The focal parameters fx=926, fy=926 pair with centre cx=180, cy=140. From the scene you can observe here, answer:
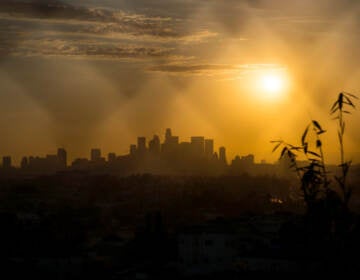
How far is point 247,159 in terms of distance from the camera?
12862 centimetres

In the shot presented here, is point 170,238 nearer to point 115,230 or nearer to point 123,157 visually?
point 115,230

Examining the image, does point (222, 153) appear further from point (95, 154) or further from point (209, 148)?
point (95, 154)

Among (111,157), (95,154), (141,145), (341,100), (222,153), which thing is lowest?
(341,100)

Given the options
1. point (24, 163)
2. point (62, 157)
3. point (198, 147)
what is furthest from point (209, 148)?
point (24, 163)

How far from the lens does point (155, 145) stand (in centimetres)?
12788

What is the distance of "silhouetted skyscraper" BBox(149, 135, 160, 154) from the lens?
126 m

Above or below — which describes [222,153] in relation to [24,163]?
above

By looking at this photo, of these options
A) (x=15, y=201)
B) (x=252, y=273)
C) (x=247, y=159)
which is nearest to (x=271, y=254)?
(x=252, y=273)

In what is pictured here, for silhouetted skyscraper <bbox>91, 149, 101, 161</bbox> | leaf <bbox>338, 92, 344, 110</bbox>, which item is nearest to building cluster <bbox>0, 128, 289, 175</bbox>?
silhouetted skyscraper <bbox>91, 149, 101, 161</bbox>

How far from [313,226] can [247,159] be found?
114 metres

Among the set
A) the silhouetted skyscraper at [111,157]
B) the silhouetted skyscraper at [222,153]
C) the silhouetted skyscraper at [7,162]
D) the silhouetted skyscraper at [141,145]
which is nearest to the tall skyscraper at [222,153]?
the silhouetted skyscraper at [222,153]

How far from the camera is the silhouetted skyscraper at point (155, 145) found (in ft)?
413

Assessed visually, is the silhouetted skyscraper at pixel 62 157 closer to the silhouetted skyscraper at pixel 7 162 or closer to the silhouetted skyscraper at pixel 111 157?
the silhouetted skyscraper at pixel 111 157

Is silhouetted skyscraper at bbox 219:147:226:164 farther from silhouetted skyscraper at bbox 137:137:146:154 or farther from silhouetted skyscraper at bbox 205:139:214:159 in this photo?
silhouetted skyscraper at bbox 137:137:146:154
